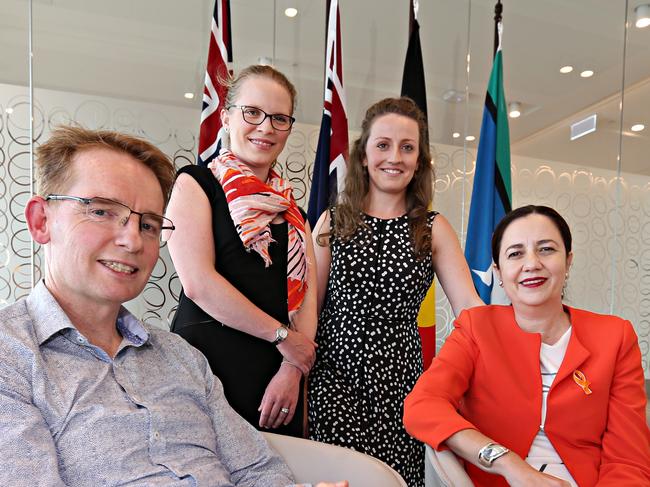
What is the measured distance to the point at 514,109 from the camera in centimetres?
474

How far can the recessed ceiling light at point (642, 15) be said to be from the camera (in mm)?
4402

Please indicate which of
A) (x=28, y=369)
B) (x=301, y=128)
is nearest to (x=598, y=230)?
(x=301, y=128)

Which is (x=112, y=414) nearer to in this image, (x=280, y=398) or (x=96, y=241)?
(x=96, y=241)

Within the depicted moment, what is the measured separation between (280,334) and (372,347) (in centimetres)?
36

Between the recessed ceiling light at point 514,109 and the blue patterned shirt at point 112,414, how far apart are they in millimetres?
4043

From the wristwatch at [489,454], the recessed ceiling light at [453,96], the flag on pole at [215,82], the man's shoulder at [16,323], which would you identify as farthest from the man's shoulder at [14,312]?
the recessed ceiling light at [453,96]

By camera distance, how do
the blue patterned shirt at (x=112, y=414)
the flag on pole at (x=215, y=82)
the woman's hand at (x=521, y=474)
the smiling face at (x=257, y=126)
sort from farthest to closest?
the flag on pole at (x=215, y=82), the smiling face at (x=257, y=126), the woman's hand at (x=521, y=474), the blue patterned shirt at (x=112, y=414)

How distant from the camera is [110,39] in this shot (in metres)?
3.46

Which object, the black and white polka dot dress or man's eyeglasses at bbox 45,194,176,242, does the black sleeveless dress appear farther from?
man's eyeglasses at bbox 45,194,176,242

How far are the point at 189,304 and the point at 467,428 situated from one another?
91cm

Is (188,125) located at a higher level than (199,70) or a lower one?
lower

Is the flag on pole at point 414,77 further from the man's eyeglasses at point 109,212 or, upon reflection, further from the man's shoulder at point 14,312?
the man's shoulder at point 14,312

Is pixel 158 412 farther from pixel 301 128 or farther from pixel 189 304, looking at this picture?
pixel 301 128

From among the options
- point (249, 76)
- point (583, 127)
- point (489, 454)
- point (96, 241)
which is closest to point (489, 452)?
point (489, 454)
